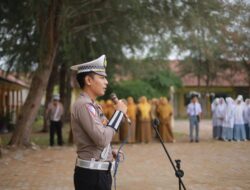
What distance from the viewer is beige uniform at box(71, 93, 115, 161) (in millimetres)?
3930

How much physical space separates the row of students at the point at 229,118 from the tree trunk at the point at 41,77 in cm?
659

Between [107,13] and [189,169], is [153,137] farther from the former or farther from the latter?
[189,169]

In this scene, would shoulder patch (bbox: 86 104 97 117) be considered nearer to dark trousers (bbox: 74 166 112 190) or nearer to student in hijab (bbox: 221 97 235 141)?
dark trousers (bbox: 74 166 112 190)

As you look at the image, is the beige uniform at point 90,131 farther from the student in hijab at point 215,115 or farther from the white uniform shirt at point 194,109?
the student in hijab at point 215,115

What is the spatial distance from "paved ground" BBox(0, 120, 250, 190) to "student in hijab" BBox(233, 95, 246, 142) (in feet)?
2.09

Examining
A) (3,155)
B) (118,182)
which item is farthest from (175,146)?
(118,182)

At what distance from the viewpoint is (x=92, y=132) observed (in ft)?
12.8

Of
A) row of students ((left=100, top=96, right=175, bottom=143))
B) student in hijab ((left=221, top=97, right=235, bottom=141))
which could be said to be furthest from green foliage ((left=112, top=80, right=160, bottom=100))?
student in hijab ((left=221, top=97, right=235, bottom=141))

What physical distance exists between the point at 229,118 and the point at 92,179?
14.7 meters

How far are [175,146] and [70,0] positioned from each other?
6.39 metres

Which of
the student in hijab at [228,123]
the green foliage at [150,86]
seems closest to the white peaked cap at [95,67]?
the student in hijab at [228,123]

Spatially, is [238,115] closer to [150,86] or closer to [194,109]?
[194,109]

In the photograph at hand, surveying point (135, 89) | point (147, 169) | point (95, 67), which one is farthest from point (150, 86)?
point (95, 67)

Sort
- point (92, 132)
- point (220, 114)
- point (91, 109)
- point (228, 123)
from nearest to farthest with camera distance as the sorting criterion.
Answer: point (92, 132)
point (91, 109)
point (228, 123)
point (220, 114)
